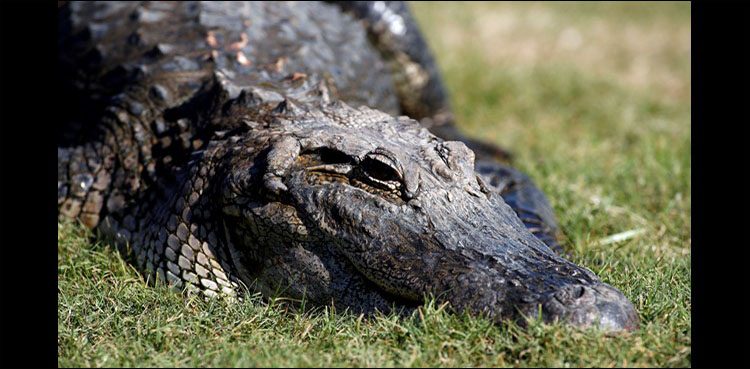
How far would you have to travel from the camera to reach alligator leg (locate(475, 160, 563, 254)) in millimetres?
4594

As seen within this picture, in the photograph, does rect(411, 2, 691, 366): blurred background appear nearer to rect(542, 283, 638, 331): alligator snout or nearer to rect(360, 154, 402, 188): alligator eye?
rect(542, 283, 638, 331): alligator snout

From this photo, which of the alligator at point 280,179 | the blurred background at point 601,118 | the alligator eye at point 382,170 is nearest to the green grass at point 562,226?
the blurred background at point 601,118

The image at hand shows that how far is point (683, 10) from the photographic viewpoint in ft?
42.4

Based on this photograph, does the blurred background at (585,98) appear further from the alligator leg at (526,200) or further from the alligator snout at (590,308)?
the alligator snout at (590,308)

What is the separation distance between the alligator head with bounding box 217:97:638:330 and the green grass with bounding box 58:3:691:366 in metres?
0.10

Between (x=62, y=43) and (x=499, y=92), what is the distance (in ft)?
13.2

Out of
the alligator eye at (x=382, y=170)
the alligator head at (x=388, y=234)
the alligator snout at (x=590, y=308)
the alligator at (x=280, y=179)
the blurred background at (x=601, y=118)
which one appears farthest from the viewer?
the blurred background at (x=601, y=118)

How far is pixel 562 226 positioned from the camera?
5004mm

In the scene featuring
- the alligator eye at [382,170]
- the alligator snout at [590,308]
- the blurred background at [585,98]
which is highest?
the alligator eye at [382,170]

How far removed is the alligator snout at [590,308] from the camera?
2.92 m

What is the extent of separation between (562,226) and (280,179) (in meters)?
1.96

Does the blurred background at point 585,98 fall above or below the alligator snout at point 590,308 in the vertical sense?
below

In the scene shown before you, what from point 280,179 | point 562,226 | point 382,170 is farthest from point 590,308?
point 562,226

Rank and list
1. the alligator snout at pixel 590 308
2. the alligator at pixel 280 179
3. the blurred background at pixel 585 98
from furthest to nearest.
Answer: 1. the blurred background at pixel 585 98
2. the alligator at pixel 280 179
3. the alligator snout at pixel 590 308
